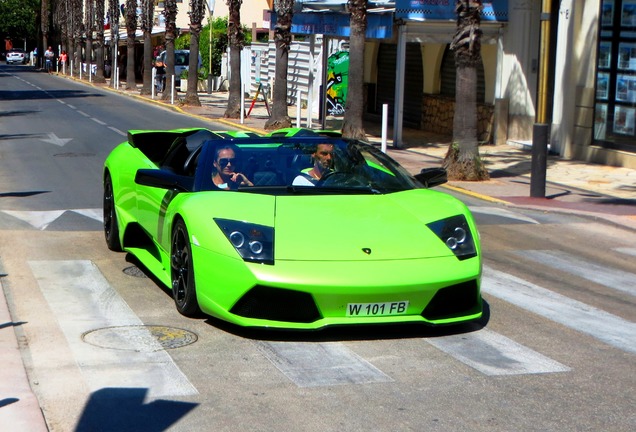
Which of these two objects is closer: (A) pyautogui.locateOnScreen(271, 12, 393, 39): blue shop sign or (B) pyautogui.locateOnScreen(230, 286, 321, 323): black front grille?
(B) pyautogui.locateOnScreen(230, 286, 321, 323): black front grille

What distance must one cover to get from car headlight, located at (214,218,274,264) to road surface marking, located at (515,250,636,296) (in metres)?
3.74

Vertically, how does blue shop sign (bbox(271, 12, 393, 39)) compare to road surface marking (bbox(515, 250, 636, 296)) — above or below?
above

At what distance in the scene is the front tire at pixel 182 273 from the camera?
7.39 m

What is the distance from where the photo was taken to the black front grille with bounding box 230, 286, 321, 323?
6.77m

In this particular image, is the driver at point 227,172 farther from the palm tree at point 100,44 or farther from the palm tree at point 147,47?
the palm tree at point 100,44

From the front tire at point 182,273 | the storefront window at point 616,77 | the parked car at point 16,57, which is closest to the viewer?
the front tire at point 182,273

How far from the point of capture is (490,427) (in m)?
5.35

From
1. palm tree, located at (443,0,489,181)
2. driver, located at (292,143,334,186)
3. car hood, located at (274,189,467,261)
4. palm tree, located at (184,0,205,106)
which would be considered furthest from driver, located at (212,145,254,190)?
palm tree, located at (184,0,205,106)

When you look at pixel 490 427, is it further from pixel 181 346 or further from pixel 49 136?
pixel 49 136

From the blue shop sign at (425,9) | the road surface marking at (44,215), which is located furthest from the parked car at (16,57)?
the road surface marking at (44,215)

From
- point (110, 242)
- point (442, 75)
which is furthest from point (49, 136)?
point (110, 242)

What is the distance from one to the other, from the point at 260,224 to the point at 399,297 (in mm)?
1075

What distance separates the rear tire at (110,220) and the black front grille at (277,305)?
3.59 metres

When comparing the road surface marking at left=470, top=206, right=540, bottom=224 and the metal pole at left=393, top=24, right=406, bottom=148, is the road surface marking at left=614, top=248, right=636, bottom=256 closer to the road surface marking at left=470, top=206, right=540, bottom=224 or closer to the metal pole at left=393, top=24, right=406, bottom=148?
the road surface marking at left=470, top=206, right=540, bottom=224
